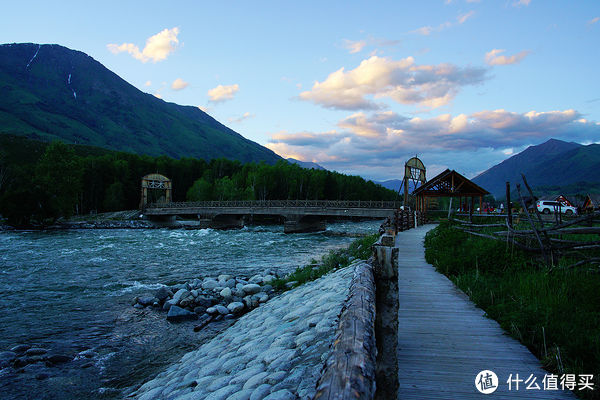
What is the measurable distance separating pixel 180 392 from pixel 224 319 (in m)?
4.62

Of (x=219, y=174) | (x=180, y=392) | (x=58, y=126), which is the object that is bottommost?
(x=180, y=392)

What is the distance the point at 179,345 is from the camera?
781 centimetres

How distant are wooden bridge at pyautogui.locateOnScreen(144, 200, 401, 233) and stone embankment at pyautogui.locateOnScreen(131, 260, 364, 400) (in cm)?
3132

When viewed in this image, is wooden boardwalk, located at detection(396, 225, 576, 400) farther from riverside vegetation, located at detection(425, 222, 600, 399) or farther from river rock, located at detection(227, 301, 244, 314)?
river rock, located at detection(227, 301, 244, 314)

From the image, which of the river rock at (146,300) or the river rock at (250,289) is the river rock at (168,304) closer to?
the river rock at (146,300)

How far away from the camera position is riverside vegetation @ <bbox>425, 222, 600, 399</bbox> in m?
3.64

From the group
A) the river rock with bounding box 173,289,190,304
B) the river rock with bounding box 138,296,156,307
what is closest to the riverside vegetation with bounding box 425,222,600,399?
the river rock with bounding box 173,289,190,304

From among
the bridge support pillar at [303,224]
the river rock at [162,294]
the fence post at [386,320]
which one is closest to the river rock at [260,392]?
the fence post at [386,320]

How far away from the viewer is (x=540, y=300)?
16.3 ft

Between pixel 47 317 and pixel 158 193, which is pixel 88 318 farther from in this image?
pixel 158 193

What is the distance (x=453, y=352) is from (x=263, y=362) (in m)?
2.58

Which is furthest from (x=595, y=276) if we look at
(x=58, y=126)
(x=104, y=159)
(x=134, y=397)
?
(x=58, y=126)

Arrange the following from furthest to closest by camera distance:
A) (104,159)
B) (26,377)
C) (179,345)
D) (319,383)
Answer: (104,159) < (179,345) < (26,377) < (319,383)

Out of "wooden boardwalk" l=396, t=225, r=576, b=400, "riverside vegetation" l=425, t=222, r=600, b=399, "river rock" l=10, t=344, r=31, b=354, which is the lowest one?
"river rock" l=10, t=344, r=31, b=354
